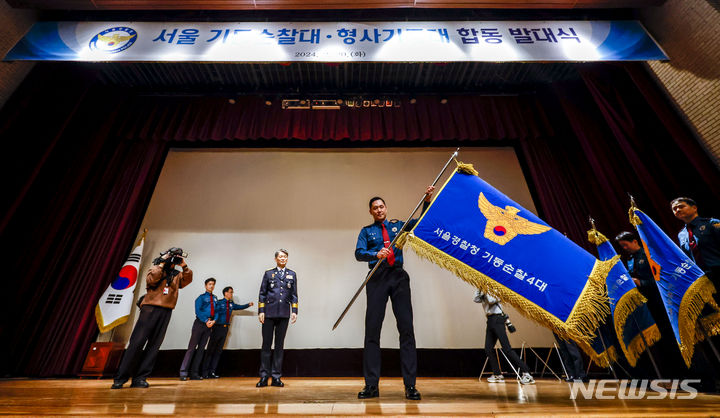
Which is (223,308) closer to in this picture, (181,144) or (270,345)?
(270,345)

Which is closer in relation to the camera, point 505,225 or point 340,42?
point 505,225

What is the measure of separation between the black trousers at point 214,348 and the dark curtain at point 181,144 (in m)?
1.53

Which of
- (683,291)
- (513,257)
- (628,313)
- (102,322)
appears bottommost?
(628,313)

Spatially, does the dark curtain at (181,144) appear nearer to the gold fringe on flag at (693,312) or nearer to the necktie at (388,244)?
the gold fringe on flag at (693,312)

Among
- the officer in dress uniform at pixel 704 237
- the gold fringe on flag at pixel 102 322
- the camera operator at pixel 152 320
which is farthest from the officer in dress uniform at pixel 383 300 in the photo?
the gold fringe on flag at pixel 102 322

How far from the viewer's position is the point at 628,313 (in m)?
2.58

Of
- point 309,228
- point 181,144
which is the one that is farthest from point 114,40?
point 309,228

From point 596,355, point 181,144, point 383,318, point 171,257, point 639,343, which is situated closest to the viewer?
point 596,355

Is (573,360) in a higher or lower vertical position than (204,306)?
lower

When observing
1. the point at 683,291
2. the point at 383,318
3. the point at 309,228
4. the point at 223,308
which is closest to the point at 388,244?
the point at 383,318

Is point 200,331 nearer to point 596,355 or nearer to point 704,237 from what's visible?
point 596,355

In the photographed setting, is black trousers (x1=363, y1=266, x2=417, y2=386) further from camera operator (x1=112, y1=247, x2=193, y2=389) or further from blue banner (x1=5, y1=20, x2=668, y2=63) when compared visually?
blue banner (x1=5, y1=20, x2=668, y2=63)

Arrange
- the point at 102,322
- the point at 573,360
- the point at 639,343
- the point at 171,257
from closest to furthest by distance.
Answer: the point at 639,343, the point at 171,257, the point at 573,360, the point at 102,322

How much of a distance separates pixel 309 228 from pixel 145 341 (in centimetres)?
283
